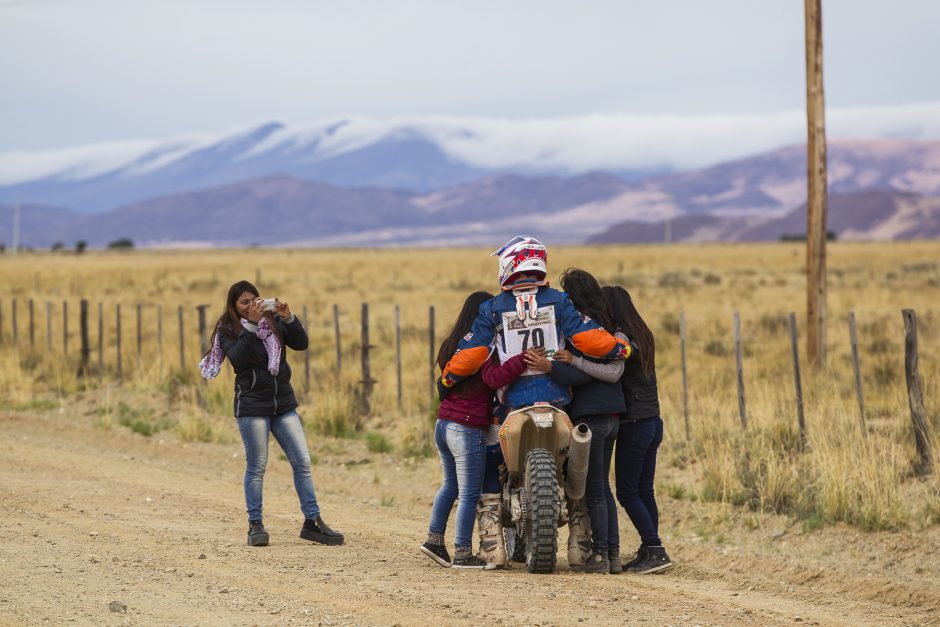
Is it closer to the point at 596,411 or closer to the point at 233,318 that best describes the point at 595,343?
the point at 596,411

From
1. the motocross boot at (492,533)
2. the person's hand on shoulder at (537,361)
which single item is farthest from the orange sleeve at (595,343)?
the motocross boot at (492,533)

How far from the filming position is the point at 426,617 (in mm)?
6293

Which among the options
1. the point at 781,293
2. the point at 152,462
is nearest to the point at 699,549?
the point at 152,462

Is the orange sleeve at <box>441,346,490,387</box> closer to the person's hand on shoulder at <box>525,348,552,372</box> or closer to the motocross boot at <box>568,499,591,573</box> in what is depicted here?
the person's hand on shoulder at <box>525,348,552,372</box>

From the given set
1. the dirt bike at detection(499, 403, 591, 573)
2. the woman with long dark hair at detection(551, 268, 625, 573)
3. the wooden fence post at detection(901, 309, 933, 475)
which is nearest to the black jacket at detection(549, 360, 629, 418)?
the woman with long dark hair at detection(551, 268, 625, 573)

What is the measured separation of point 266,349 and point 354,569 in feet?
5.63

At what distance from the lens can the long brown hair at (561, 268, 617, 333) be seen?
7691mm

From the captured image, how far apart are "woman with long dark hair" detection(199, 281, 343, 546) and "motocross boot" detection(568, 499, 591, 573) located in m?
1.76

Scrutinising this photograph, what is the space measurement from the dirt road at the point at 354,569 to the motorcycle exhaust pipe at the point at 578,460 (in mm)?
519

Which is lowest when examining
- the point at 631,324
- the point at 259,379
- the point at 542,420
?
the point at 542,420

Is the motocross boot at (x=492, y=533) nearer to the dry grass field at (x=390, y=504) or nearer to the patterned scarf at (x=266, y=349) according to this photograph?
the dry grass field at (x=390, y=504)

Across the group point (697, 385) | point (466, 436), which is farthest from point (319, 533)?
point (697, 385)

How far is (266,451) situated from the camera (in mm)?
8641

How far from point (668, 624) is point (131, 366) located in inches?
606
